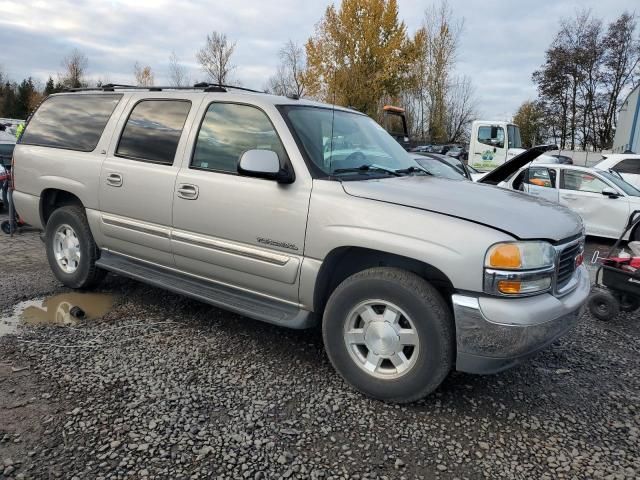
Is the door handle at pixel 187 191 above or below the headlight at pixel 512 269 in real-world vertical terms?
above

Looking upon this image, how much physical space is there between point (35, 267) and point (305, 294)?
399cm

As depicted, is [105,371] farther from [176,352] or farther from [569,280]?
[569,280]

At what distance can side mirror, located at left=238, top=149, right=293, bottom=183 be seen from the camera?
321 centimetres

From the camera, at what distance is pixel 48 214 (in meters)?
5.08

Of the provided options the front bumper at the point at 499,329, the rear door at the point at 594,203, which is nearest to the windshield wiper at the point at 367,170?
the front bumper at the point at 499,329

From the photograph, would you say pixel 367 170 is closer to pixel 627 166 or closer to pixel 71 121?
pixel 71 121

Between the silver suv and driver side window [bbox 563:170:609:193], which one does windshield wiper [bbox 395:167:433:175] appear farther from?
driver side window [bbox 563:170:609:193]

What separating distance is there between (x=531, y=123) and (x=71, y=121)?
58.8 m

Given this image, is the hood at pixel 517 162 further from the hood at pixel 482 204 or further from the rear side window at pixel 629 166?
the rear side window at pixel 629 166

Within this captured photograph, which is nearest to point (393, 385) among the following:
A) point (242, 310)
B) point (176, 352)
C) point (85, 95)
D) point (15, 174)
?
point (242, 310)

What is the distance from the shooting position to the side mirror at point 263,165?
321cm

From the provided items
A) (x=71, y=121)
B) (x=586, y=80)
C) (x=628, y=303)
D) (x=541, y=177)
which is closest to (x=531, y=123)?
(x=586, y=80)

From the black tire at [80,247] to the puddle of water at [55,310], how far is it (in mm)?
151

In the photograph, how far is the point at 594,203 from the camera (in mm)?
9211
